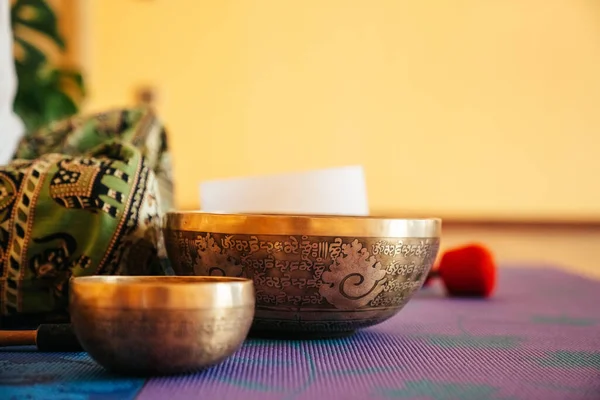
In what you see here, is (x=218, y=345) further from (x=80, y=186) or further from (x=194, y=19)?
(x=194, y=19)

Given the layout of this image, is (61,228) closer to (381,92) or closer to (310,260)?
(310,260)

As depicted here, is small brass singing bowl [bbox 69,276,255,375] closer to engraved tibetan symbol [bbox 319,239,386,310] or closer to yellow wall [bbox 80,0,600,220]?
engraved tibetan symbol [bbox 319,239,386,310]

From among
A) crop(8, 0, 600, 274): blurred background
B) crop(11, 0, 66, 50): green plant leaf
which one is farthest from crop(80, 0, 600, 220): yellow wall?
crop(11, 0, 66, 50): green plant leaf

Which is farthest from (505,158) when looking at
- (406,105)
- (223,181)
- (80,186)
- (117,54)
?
(80,186)

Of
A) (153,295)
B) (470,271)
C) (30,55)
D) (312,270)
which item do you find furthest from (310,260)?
(30,55)

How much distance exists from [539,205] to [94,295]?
6.81 ft

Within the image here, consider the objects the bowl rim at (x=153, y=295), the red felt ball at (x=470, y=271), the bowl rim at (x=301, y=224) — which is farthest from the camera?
the red felt ball at (x=470, y=271)

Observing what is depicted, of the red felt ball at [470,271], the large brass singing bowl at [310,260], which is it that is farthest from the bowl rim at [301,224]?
the red felt ball at [470,271]

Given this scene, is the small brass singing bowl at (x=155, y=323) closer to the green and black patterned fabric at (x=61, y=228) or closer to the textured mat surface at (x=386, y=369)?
the textured mat surface at (x=386, y=369)

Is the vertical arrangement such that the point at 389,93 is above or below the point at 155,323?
above

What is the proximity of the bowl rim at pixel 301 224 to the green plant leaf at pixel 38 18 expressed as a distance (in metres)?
1.37

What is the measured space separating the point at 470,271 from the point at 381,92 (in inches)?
56.9

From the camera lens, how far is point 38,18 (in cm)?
171

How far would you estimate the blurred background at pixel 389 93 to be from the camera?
2.25 m
